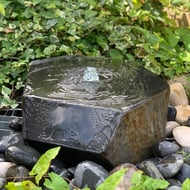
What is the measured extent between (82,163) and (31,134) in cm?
27

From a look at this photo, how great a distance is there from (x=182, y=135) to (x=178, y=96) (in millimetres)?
494

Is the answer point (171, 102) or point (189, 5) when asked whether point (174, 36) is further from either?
point (171, 102)

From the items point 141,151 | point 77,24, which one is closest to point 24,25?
point 77,24

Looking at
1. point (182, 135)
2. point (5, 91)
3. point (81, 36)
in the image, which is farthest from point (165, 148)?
point (81, 36)

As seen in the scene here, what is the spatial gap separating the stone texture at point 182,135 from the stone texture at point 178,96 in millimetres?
382

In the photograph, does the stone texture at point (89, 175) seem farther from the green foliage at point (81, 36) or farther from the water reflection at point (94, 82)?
the green foliage at point (81, 36)

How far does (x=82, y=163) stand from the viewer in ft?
6.94

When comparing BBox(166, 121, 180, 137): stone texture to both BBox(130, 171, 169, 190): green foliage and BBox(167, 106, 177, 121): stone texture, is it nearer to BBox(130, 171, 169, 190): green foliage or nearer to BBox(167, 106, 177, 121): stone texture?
BBox(167, 106, 177, 121): stone texture

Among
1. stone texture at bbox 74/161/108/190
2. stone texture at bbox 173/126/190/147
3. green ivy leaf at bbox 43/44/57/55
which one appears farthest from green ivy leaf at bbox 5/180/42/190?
green ivy leaf at bbox 43/44/57/55

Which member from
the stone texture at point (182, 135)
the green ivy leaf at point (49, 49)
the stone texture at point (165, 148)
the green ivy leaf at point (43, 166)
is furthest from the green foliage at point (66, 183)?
the green ivy leaf at point (49, 49)

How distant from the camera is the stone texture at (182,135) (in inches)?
94.4

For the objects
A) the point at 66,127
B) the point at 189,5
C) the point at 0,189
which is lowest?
the point at 0,189

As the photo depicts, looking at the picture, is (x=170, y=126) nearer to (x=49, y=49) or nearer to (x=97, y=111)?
(x=97, y=111)

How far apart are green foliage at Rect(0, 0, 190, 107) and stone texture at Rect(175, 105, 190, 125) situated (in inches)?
15.9
